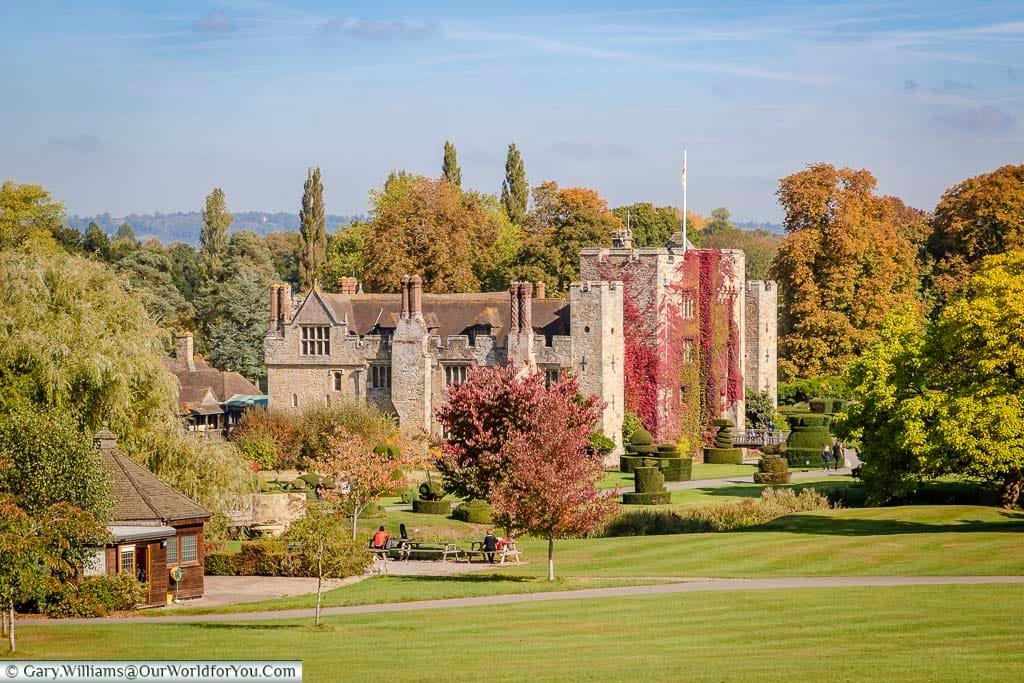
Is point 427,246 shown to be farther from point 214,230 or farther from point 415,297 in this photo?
point 214,230

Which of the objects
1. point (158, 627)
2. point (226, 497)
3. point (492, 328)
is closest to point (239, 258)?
point (492, 328)

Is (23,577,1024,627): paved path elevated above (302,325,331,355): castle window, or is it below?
below

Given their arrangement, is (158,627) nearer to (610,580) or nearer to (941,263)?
(610,580)

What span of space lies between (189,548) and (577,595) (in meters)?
10.0

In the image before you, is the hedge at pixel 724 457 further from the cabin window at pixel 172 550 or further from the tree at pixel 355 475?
the cabin window at pixel 172 550

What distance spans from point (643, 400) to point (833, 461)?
1011 cm

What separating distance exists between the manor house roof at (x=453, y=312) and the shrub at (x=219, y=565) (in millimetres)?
32639

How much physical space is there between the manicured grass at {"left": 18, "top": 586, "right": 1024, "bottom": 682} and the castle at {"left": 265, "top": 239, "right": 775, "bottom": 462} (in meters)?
39.0

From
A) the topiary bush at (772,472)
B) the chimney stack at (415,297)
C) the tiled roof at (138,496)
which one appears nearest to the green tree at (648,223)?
the chimney stack at (415,297)

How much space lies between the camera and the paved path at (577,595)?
35.0 metres

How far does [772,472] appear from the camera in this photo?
213ft

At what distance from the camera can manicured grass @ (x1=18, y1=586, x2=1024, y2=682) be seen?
1049 inches

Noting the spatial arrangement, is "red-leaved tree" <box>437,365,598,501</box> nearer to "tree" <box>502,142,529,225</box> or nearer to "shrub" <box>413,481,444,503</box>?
"shrub" <box>413,481,444,503</box>

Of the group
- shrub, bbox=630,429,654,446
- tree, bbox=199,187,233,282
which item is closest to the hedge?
shrub, bbox=630,429,654,446
